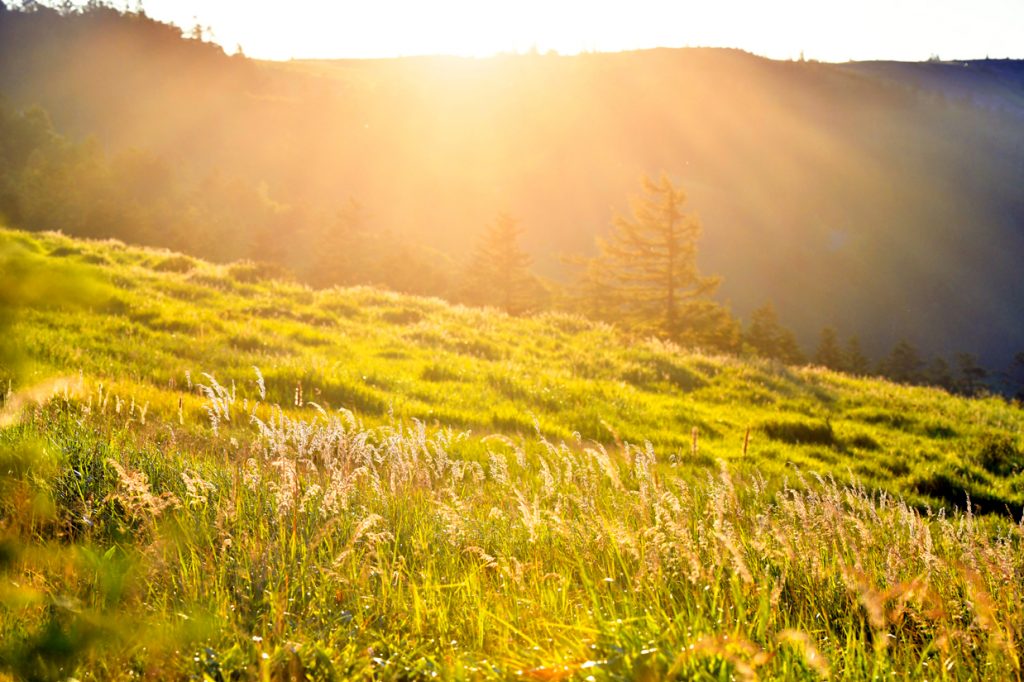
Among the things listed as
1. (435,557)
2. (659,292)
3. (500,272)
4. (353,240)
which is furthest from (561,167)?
(435,557)

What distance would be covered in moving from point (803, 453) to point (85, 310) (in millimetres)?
12777

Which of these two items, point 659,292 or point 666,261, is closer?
point 666,261

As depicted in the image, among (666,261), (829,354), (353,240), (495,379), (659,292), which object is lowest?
(829,354)

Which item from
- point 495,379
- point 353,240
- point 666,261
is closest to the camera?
point 495,379

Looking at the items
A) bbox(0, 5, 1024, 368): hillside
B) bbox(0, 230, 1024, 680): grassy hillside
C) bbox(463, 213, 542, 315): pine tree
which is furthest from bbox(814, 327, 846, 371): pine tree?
bbox(0, 230, 1024, 680): grassy hillside

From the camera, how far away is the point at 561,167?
147m

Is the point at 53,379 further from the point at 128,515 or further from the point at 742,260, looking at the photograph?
the point at 742,260

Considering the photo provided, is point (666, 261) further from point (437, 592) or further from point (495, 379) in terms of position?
point (437, 592)

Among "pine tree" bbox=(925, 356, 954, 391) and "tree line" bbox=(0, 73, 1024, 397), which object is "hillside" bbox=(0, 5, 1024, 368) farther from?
"pine tree" bbox=(925, 356, 954, 391)

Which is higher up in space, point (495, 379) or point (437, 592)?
point (437, 592)

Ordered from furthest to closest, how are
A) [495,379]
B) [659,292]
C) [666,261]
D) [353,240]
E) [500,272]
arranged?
[353,240]
[500,272]
[659,292]
[666,261]
[495,379]

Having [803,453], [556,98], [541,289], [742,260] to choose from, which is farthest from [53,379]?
[556,98]

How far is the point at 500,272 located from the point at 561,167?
96.3 m

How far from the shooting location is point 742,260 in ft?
490
